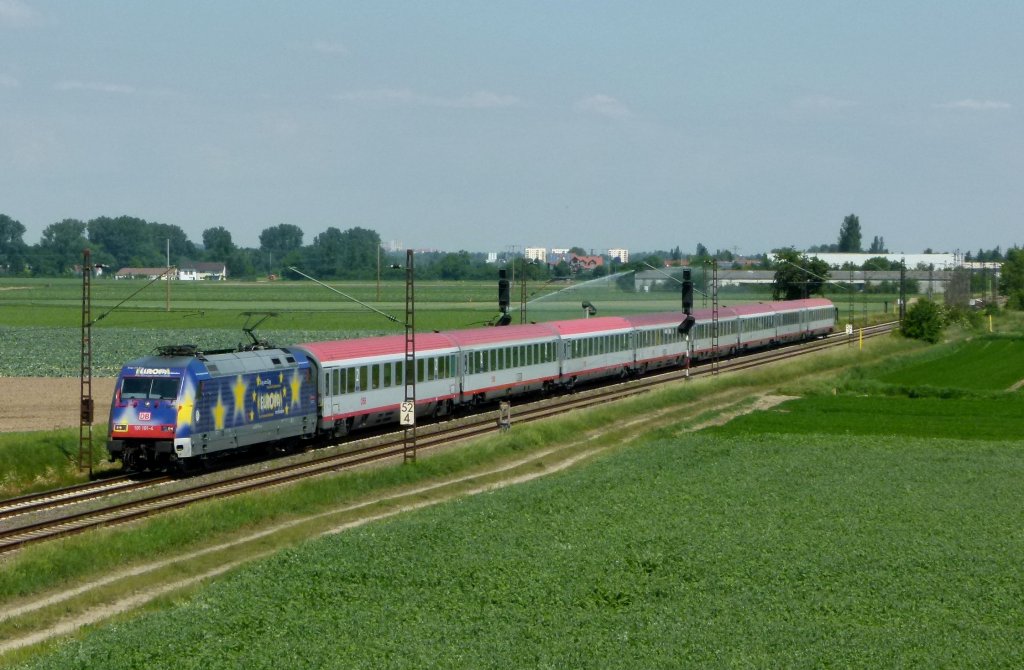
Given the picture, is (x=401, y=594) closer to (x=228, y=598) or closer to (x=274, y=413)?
(x=228, y=598)

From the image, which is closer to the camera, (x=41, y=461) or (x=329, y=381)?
(x=41, y=461)

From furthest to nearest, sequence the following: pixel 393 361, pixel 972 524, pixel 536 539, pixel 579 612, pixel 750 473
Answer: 1. pixel 393 361
2. pixel 750 473
3. pixel 972 524
4. pixel 536 539
5. pixel 579 612

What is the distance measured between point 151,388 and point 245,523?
639 centimetres

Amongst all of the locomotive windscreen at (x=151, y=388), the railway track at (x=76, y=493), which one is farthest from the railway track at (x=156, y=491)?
the locomotive windscreen at (x=151, y=388)

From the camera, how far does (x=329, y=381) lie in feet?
145

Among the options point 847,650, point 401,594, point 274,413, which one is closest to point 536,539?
point 401,594

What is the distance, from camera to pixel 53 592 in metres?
26.3

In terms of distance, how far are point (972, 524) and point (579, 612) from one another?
1234 centimetres

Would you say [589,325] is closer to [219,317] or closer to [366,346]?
[366,346]

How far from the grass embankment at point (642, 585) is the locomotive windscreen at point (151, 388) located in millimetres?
8904

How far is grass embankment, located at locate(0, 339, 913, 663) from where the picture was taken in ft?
85.9

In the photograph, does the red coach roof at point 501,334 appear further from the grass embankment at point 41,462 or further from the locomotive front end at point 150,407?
the locomotive front end at point 150,407

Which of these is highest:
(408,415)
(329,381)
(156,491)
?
(329,381)

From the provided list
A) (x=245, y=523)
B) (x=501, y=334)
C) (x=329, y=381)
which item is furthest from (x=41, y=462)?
(x=501, y=334)
